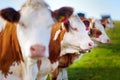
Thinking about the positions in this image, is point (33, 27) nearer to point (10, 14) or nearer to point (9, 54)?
point (10, 14)

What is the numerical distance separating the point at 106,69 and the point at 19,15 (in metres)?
10.1

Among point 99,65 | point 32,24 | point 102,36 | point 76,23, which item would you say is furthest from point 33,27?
point 99,65

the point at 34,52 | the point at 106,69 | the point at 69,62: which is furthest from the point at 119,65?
the point at 34,52

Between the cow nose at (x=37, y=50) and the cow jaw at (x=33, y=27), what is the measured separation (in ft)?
0.22

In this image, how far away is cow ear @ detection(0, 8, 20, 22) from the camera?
6252 mm

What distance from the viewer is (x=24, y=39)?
6164 mm

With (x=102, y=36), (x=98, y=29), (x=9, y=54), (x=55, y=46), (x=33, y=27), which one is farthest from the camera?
(x=98, y=29)

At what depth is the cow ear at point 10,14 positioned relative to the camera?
625 cm

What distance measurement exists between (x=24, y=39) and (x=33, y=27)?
0.21 metres

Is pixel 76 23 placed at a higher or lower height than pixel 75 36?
higher

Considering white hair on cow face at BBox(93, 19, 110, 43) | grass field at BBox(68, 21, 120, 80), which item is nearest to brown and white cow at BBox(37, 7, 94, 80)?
grass field at BBox(68, 21, 120, 80)

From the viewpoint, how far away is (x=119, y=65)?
16.6 m

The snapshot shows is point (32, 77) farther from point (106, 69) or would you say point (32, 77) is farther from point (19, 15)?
point (106, 69)

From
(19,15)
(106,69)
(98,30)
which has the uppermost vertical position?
(19,15)
